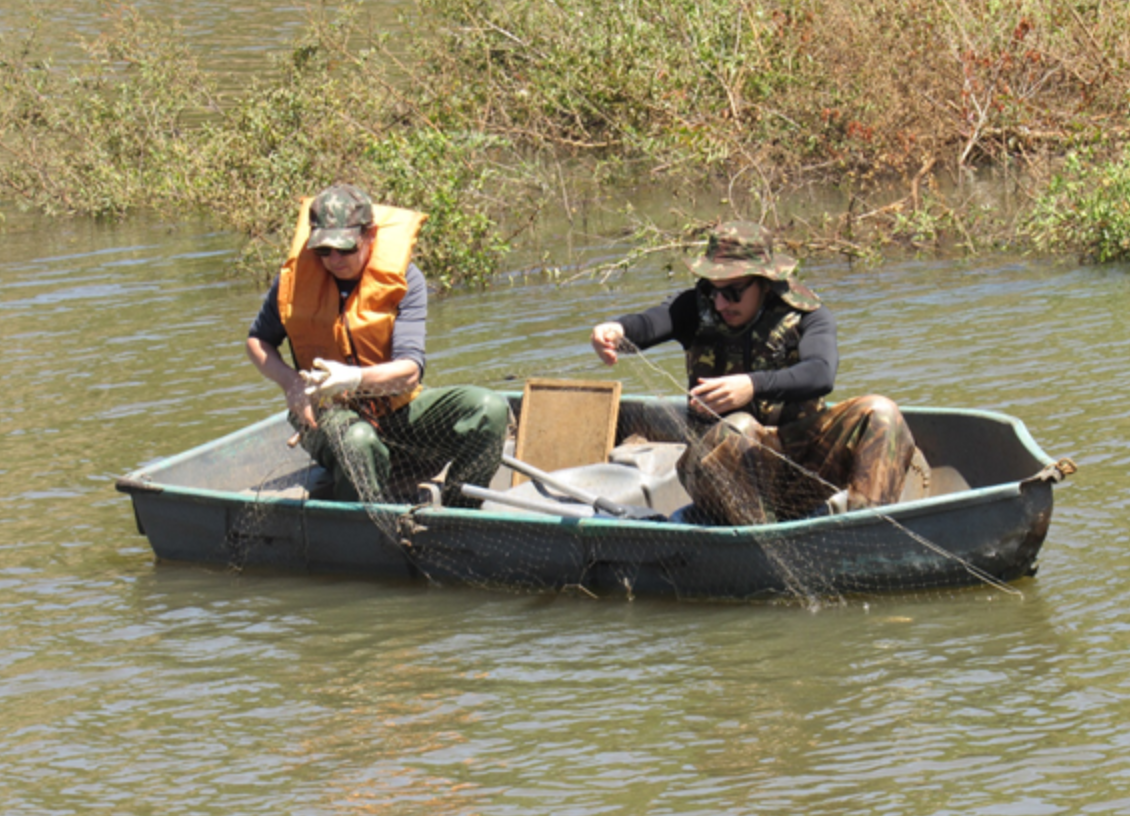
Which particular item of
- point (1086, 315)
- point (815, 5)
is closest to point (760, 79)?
point (815, 5)

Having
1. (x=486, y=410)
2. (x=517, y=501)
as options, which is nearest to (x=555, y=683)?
(x=517, y=501)

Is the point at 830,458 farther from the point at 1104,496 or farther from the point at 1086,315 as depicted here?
the point at 1086,315

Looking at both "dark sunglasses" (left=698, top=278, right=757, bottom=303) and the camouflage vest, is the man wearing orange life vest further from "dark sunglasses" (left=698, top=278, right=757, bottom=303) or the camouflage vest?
"dark sunglasses" (left=698, top=278, right=757, bottom=303)

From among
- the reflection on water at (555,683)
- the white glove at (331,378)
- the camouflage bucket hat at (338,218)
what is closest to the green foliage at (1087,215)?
the reflection on water at (555,683)

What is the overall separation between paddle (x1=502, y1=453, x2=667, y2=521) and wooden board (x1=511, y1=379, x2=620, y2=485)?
519mm

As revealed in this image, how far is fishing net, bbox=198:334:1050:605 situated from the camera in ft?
18.9

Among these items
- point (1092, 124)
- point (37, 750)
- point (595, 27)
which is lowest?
point (37, 750)

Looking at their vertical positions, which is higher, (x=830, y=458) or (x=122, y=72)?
(x=122, y=72)

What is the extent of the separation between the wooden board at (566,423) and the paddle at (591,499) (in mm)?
519

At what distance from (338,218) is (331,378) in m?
0.73

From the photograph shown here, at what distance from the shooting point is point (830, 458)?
605 centimetres

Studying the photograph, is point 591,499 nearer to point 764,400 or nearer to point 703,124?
point 764,400

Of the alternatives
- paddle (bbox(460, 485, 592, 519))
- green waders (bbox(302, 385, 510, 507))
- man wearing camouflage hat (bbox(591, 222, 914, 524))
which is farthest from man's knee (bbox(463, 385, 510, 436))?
man wearing camouflage hat (bbox(591, 222, 914, 524))

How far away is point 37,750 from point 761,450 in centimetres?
275
